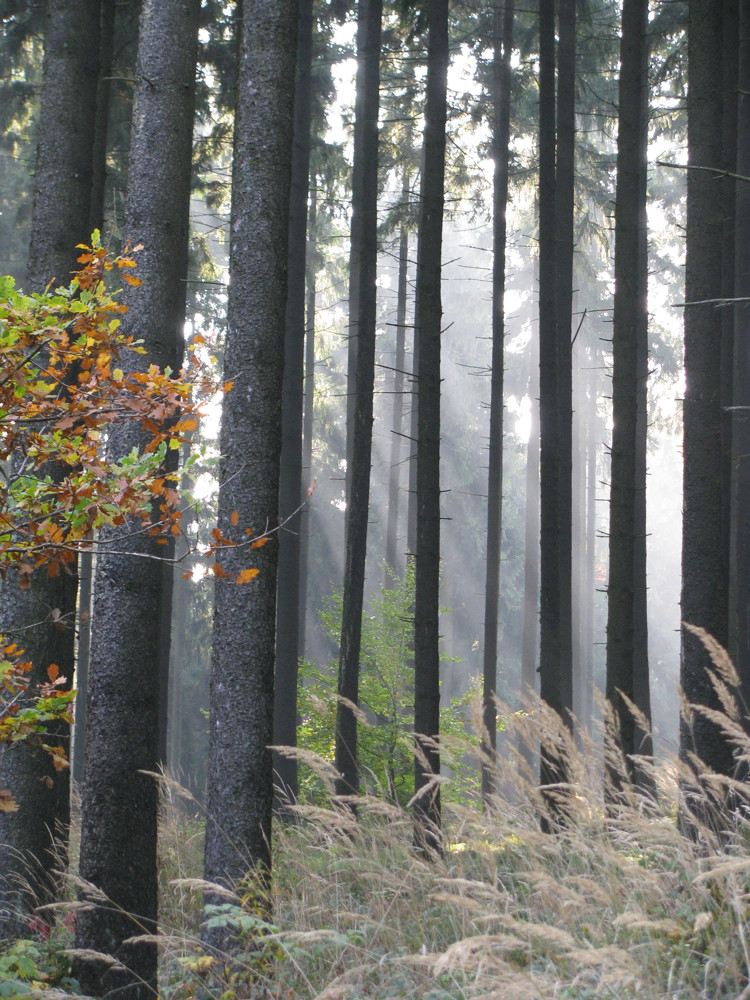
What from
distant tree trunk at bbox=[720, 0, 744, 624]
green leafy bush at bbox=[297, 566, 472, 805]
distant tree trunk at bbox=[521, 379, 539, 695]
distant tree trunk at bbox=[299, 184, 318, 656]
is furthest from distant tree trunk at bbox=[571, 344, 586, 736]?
distant tree trunk at bbox=[720, 0, 744, 624]

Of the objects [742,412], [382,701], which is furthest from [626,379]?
[382,701]

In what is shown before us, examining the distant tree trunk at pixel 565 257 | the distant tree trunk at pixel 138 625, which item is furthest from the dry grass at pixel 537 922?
the distant tree trunk at pixel 565 257

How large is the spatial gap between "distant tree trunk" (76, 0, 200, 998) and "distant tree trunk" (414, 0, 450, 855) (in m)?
3.82

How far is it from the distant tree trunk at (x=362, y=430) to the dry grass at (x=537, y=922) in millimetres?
6226

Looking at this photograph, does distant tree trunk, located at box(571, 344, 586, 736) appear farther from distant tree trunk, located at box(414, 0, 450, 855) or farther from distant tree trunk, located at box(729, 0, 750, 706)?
distant tree trunk, located at box(414, 0, 450, 855)

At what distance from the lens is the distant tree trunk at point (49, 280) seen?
5824mm

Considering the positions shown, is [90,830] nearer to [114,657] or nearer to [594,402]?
[114,657]

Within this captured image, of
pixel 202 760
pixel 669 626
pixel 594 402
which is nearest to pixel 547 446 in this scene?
pixel 202 760

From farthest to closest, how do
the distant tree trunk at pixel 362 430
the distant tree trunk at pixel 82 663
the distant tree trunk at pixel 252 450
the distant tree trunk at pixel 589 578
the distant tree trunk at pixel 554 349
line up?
the distant tree trunk at pixel 589 578 → the distant tree trunk at pixel 82 663 → the distant tree trunk at pixel 362 430 → the distant tree trunk at pixel 554 349 → the distant tree trunk at pixel 252 450

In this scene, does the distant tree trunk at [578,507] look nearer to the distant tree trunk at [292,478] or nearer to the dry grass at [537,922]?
the distant tree trunk at [292,478]

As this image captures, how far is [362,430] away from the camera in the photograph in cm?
1148

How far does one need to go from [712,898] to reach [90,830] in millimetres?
3353

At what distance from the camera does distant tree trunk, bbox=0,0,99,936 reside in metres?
5.82

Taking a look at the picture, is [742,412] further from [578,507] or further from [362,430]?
[578,507]
